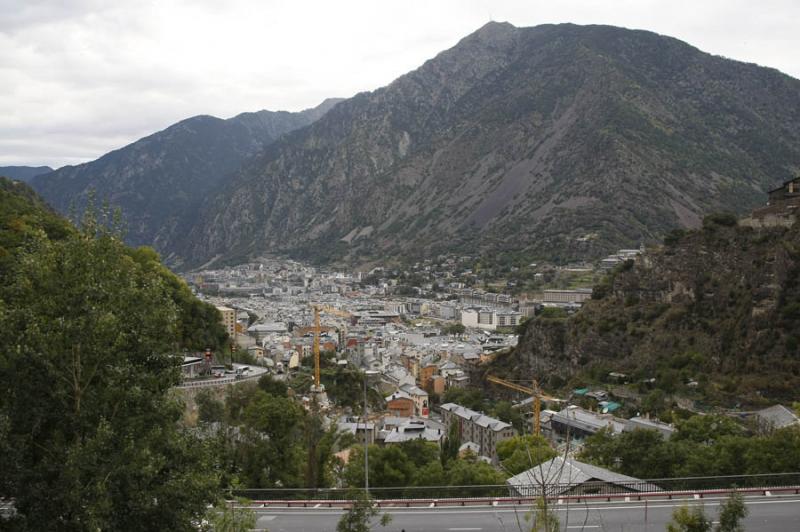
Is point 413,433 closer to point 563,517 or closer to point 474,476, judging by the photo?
point 474,476

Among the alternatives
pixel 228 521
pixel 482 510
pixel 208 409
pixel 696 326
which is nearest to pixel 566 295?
pixel 696 326

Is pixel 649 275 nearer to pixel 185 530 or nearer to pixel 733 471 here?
pixel 733 471

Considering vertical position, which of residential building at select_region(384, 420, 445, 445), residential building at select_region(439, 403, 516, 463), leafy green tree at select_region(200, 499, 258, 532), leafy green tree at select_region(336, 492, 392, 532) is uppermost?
leafy green tree at select_region(200, 499, 258, 532)

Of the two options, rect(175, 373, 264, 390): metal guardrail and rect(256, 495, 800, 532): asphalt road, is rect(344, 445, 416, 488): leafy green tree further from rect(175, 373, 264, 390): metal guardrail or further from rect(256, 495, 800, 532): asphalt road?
rect(175, 373, 264, 390): metal guardrail

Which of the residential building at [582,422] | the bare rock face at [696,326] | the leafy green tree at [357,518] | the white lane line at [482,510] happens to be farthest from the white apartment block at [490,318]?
the leafy green tree at [357,518]

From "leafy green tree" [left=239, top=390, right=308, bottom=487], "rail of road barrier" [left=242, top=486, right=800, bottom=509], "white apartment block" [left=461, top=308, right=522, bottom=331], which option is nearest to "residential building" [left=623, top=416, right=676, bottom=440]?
"leafy green tree" [left=239, top=390, right=308, bottom=487]

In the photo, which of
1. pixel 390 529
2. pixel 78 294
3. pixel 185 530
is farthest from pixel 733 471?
pixel 78 294
